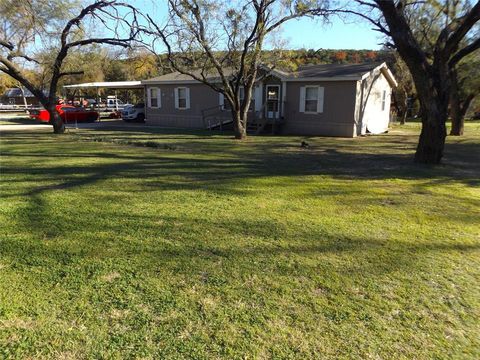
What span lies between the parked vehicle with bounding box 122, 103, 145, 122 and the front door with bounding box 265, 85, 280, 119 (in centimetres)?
1180

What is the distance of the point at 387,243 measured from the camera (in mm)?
4426

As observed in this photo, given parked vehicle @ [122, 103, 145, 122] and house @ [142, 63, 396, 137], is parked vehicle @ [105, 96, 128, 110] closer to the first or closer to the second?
parked vehicle @ [122, 103, 145, 122]

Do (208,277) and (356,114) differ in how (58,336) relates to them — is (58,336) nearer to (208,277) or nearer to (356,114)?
(208,277)

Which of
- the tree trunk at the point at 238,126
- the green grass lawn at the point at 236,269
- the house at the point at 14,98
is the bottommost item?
the green grass lawn at the point at 236,269

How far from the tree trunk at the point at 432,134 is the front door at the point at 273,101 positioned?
35.7ft

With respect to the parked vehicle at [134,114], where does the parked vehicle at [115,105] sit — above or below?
above

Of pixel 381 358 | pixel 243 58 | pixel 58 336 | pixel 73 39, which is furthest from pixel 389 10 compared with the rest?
pixel 73 39

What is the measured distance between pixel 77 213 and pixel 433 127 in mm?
8614

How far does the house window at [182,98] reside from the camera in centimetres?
2430

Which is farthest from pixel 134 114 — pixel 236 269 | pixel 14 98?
pixel 14 98

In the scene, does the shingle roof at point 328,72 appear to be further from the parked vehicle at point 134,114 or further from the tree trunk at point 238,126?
the parked vehicle at point 134,114

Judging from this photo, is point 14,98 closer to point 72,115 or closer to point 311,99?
point 72,115

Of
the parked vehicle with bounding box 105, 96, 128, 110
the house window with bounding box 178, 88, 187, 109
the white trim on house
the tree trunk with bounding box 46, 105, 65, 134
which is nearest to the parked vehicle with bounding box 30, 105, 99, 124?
the parked vehicle with bounding box 105, 96, 128, 110

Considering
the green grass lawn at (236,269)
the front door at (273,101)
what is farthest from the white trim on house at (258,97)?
the green grass lawn at (236,269)
